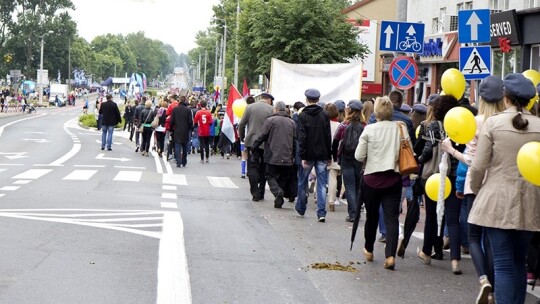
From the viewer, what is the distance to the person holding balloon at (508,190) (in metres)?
6.65

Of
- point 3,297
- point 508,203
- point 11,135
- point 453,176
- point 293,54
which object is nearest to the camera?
point 508,203

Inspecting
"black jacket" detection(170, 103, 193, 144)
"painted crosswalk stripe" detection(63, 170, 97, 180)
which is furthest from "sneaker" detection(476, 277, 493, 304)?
"black jacket" detection(170, 103, 193, 144)

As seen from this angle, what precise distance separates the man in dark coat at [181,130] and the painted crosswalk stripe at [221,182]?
3.27 meters

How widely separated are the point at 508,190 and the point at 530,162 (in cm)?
62

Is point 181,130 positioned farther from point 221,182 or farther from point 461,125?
point 461,125

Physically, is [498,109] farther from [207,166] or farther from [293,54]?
[293,54]

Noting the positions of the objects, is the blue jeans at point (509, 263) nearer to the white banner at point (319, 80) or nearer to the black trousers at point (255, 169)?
the black trousers at point (255, 169)

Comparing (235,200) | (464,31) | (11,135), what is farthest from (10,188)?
(11,135)

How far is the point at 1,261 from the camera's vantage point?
8742mm

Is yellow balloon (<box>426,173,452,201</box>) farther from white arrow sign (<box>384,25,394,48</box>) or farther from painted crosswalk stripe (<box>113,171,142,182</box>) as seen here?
painted crosswalk stripe (<box>113,171,142,182</box>)

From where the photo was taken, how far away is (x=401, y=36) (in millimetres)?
18562

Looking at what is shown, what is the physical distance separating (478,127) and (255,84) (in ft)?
227

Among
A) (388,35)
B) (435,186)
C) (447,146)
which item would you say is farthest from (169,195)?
(447,146)

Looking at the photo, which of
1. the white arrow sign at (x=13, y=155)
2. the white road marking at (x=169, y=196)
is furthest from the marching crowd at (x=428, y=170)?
the white arrow sign at (x=13, y=155)
